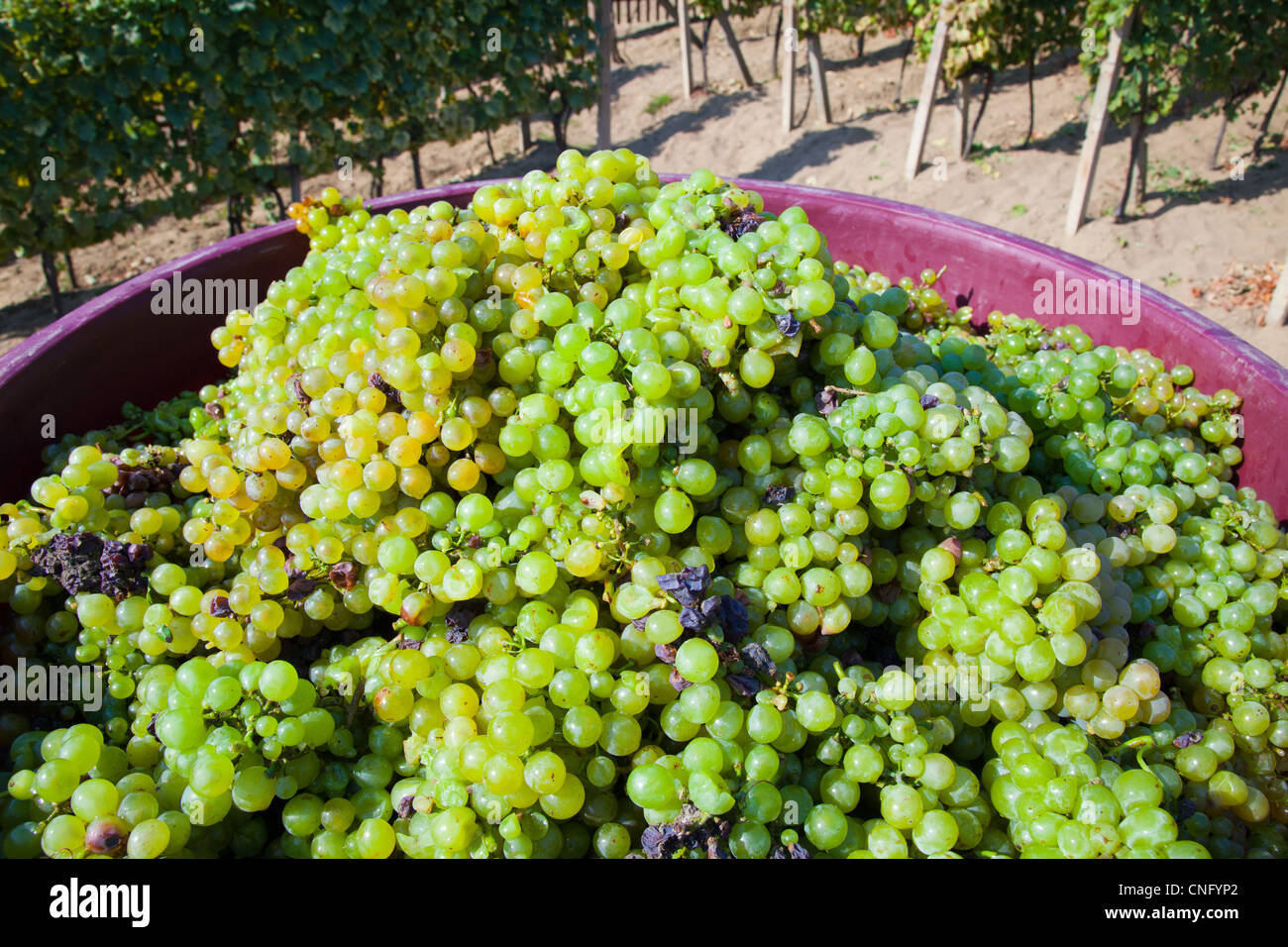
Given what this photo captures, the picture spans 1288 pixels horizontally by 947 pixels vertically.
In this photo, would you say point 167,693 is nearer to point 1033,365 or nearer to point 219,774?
point 219,774

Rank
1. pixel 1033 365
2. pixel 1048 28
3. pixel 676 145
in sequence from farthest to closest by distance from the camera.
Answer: pixel 676 145 → pixel 1048 28 → pixel 1033 365

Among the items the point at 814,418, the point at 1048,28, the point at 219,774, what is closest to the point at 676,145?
the point at 1048,28

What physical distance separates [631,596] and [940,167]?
761 cm

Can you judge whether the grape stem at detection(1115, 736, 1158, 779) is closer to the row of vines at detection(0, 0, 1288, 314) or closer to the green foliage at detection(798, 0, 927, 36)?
the row of vines at detection(0, 0, 1288, 314)

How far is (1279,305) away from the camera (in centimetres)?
517

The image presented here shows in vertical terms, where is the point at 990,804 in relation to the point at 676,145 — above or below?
below

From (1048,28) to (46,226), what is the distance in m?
8.85

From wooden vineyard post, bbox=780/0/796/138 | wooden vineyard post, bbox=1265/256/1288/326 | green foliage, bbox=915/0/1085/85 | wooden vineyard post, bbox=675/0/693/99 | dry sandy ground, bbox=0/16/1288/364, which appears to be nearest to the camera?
wooden vineyard post, bbox=1265/256/1288/326

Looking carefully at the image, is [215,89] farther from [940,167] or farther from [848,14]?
[848,14]

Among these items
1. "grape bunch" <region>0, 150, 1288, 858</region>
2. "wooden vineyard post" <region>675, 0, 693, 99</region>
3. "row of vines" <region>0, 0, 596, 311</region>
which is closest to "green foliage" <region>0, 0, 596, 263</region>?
"row of vines" <region>0, 0, 596, 311</region>

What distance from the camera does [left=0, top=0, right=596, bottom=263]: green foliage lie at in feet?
18.1

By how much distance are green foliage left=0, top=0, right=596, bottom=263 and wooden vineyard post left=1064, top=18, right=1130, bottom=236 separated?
490 centimetres

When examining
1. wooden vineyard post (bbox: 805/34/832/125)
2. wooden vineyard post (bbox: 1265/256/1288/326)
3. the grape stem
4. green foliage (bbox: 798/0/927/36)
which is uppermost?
green foliage (bbox: 798/0/927/36)

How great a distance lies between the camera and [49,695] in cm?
167
